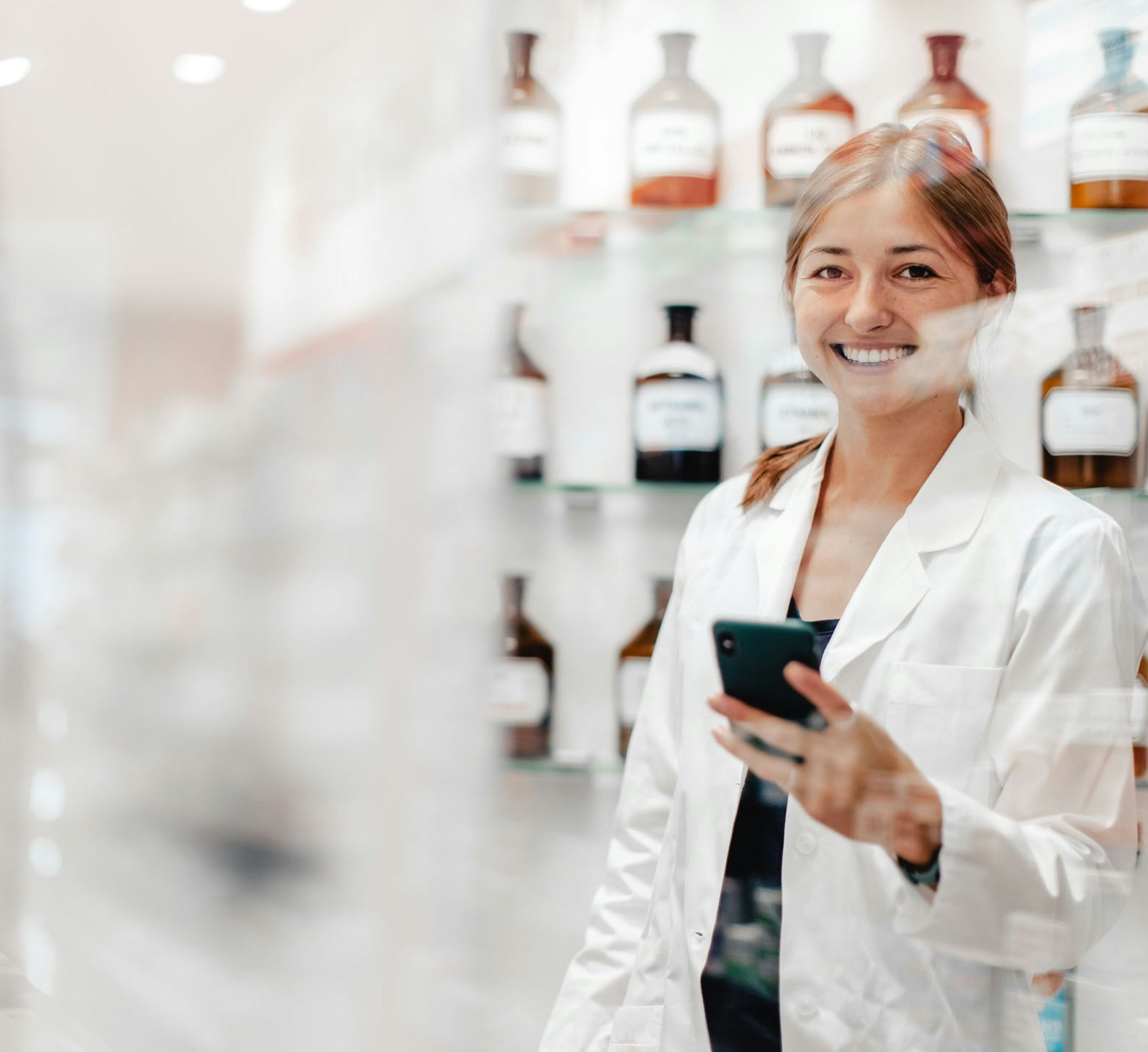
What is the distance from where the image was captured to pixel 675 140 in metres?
0.85

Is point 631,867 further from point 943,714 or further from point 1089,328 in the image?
point 1089,328

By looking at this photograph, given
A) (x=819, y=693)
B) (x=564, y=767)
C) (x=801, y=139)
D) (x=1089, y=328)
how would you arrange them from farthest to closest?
1. (x=564, y=767)
2. (x=801, y=139)
3. (x=1089, y=328)
4. (x=819, y=693)

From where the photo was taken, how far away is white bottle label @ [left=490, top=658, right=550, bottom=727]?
86cm

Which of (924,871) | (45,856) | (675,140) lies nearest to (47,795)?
(45,856)

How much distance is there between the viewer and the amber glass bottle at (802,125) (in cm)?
74

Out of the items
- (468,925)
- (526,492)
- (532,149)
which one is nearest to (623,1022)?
(468,925)

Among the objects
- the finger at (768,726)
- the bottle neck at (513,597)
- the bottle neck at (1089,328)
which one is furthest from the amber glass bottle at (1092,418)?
the bottle neck at (513,597)

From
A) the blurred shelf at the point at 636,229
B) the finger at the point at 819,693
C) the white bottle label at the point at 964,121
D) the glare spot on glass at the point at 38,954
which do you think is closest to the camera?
the finger at the point at 819,693

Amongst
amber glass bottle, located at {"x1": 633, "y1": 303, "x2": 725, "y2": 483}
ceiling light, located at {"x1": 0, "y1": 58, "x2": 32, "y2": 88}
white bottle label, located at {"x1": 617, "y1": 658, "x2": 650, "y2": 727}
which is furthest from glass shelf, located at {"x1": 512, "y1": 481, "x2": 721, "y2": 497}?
ceiling light, located at {"x1": 0, "y1": 58, "x2": 32, "y2": 88}

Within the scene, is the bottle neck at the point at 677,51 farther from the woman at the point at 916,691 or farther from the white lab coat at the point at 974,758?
the white lab coat at the point at 974,758

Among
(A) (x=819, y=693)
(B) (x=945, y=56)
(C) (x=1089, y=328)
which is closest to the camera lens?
(A) (x=819, y=693)

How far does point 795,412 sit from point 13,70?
60 centimetres

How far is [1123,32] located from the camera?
1.86 ft

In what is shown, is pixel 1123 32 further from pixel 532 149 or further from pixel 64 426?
pixel 64 426
